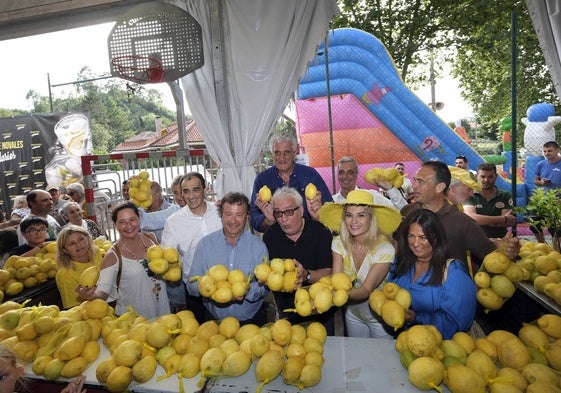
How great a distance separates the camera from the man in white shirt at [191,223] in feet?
11.0

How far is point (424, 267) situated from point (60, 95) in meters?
58.1

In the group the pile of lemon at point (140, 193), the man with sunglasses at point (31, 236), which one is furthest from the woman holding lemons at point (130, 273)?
the man with sunglasses at point (31, 236)

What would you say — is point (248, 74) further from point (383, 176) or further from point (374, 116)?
point (374, 116)

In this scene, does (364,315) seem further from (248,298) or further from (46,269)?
(46,269)

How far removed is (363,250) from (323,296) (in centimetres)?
72

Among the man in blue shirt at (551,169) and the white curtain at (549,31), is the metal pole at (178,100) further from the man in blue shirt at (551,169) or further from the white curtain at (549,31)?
the man in blue shirt at (551,169)

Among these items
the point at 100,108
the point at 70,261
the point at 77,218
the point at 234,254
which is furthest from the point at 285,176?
the point at 100,108

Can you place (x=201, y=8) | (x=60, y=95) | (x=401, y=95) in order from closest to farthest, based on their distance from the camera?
(x=201, y=8), (x=401, y=95), (x=60, y=95)

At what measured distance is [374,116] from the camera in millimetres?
9398

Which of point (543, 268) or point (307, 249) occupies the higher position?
point (307, 249)

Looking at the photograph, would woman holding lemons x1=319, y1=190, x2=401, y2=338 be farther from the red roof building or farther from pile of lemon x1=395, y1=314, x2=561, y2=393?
the red roof building

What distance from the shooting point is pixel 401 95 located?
9.26 metres

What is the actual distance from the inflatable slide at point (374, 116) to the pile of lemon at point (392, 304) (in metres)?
7.40

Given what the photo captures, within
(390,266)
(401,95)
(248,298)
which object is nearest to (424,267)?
(390,266)
